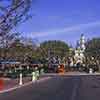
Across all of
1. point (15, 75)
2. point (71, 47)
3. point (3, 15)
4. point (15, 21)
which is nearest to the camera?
point (3, 15)

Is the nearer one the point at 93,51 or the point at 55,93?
the point at 55,93

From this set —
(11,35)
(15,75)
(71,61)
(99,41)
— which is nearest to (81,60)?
(71,61)

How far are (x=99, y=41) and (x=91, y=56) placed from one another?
242 inches

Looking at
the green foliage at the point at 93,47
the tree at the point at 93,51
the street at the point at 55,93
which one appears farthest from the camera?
the green foliage at the point at 93,47

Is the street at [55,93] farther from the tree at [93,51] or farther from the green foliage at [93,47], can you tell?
the green foliage at [93,47]

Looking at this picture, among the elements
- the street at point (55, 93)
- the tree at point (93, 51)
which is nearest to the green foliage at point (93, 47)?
the tree at point (93, 51)

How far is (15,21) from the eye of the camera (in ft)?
134

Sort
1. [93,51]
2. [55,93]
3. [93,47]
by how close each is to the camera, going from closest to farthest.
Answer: [55,93], [93,51], [93,47]

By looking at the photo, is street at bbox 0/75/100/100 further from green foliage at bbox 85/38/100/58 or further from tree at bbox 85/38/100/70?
green foliage at bbox 85/38/100/58

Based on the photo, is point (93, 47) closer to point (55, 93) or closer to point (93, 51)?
point (93, 51)

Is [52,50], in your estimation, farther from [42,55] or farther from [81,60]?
[42,55]

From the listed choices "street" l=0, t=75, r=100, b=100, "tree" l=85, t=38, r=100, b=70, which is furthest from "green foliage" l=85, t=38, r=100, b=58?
"street" l=0, t=75, r=100, b=100

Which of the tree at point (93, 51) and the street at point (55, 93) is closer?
the street at point (55, 93)

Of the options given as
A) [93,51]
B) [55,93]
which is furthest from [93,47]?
[55,93]
